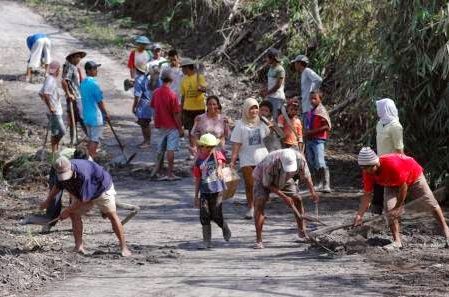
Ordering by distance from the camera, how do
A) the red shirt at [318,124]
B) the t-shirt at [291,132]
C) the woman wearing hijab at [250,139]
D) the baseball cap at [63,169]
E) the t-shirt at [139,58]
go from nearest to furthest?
the baseball cap at [63,169], the woman wearing hijab at [250,139], the t-shirt at [291,132], the red shirt at [318,124], the t-shirt at [139,58]

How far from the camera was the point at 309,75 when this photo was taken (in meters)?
15.2

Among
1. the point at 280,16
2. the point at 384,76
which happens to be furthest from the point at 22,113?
the point at 384,76

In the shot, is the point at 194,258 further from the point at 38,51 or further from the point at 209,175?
the point at 38,51

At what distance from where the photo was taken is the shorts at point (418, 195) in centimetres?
1101

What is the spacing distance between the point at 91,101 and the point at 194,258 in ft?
16.1

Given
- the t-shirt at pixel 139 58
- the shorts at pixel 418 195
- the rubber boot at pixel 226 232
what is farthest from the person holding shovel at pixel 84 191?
the t-shirt at pixel 139 58

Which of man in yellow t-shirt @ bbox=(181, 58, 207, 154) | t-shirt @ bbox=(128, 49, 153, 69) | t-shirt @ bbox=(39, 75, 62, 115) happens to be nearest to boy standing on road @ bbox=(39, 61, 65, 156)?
t-shirt @ bbox=(39, 75, 62, 115)

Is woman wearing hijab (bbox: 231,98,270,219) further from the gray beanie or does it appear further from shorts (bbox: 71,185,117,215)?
the gray beanie

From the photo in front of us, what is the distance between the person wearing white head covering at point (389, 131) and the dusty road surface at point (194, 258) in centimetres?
140

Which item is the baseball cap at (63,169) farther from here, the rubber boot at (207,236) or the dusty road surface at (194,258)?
the rubber boot at (207,236)

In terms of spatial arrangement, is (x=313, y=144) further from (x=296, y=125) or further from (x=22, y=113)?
(x=22, y=113)

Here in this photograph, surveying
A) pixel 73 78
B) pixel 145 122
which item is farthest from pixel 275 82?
pixel 73 78

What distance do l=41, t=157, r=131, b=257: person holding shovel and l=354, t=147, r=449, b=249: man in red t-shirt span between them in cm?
277

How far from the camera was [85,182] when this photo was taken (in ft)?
34.7
